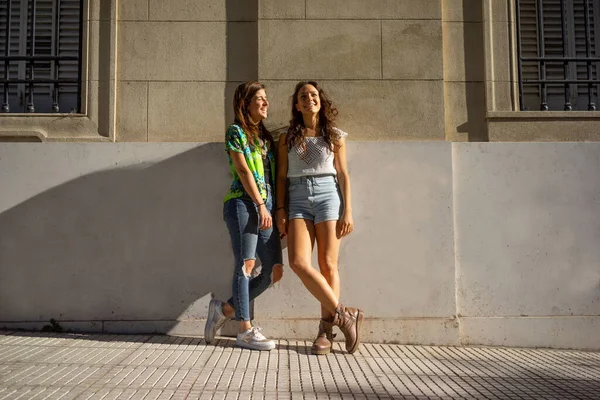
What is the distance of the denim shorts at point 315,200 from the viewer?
193 inches

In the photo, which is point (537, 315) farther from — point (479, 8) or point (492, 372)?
point (479, 8)

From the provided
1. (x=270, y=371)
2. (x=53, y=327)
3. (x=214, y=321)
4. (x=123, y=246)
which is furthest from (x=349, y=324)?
(x=53, y=327)

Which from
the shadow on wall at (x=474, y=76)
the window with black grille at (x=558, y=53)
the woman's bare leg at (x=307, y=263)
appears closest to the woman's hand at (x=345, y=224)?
the woman's bare leg at (x=307, y=263)

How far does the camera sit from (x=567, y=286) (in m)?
5.54

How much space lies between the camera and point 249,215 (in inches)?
191

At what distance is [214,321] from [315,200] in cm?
123

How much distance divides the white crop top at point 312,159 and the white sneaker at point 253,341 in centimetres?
124

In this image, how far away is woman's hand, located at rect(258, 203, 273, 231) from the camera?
4.79m

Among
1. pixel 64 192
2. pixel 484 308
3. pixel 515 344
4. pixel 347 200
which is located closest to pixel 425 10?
pixel 347 200

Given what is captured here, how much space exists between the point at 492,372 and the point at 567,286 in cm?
159

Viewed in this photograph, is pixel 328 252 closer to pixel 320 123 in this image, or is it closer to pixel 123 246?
pixel 320 123

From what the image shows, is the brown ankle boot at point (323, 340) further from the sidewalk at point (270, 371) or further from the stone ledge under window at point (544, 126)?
the stone ledge under window at point (544, 126)

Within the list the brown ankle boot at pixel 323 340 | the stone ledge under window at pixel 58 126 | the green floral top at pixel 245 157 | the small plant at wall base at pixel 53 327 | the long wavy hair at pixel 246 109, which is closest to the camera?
the brown ankle boot at pixel 323 340

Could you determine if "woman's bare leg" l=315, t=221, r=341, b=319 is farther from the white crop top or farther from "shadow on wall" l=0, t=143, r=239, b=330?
"shadow on wall" l=0, t=143, r=239, b=330
